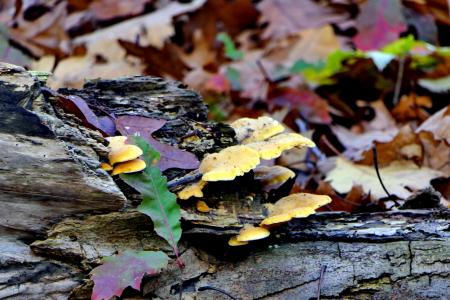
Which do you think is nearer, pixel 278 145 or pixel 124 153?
pixel 124 153

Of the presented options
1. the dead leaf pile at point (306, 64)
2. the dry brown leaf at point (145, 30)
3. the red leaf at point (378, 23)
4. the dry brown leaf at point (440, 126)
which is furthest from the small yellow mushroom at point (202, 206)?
the dry brown leaf at point (145, 30)

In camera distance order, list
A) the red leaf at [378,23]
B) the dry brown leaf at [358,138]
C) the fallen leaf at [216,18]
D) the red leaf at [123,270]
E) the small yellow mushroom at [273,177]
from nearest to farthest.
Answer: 1. the red leaf at [123,270]
2. the small yellow mushroom at [273,177]
3. the dry brown leaf at [358,138]
4. the red leaf at [378,23]
5. the fallen leaf at [216,18]

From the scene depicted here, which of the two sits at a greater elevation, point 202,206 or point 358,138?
point 202,206

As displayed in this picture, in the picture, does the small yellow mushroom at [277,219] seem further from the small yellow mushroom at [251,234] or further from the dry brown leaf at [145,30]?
the dry brown leaf at [145,30]

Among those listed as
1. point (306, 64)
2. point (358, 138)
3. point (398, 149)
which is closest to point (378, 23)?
point (306, 64)

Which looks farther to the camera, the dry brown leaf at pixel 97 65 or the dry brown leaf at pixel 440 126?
the dry brown leaf at pixel 97 65

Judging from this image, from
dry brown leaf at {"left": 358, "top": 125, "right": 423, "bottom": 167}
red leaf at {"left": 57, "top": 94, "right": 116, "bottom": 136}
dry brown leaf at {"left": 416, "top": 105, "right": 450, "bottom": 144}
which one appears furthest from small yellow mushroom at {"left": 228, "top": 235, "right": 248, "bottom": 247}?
dry brown leaf at {"left": 416, "top": 105, "right": 450, "bottom": 144}

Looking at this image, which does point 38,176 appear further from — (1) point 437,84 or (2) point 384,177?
(1) point 437,84
